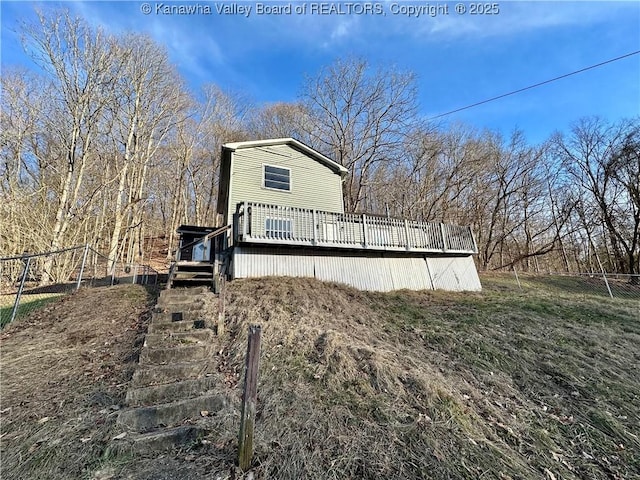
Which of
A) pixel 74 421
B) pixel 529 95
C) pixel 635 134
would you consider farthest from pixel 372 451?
pixel 635 134

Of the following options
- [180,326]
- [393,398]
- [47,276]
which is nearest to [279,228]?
[180,326]

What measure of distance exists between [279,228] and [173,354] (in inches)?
196

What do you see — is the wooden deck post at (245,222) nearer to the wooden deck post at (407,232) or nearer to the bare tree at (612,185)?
the wooden deck post at (407,232)

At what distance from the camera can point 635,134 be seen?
14.9 meters

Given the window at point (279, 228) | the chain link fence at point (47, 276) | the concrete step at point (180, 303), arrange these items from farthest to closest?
the chain link fence at point (47, 276), the window at point (279, 228), the concrete step at point (180, 303)

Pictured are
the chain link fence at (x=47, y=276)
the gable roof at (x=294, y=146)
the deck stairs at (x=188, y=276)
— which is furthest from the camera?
the gable roof at (x=294, y=146)

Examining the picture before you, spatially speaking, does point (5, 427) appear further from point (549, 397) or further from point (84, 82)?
point (84, 82)

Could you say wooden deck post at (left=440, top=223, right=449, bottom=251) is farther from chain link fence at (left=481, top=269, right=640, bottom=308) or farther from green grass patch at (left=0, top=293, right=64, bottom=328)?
green grass patch at (left=0, top=293, right=64, bottom=328)

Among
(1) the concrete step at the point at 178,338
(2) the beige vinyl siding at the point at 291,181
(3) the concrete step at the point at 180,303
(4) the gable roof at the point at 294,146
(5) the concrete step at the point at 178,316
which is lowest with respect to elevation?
(1) the concrete step at the point at 178,338

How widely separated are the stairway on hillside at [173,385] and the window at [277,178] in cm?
716

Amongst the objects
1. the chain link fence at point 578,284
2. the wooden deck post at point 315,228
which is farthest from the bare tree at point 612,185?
the wooden deck post at point 315,228

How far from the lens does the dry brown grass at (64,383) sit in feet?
7.90

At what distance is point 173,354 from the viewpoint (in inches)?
156

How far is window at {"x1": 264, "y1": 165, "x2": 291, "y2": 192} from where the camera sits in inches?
448
